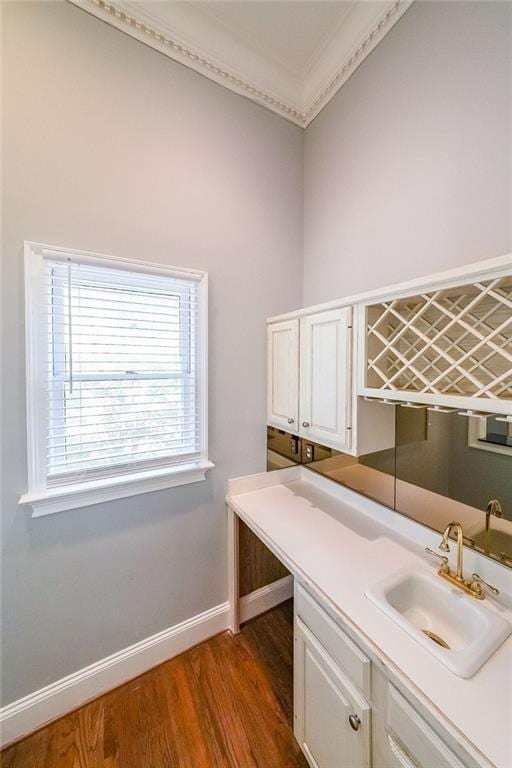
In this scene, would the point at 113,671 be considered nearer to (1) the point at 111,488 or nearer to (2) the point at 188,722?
(2) the point at 188,722

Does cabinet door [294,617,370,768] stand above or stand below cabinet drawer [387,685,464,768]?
below

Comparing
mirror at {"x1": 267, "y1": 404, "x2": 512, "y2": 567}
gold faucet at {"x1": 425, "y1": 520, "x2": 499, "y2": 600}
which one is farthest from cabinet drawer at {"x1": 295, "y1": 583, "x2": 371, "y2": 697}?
mirror at {"x1": 267, "y1": 404, "x2": 512, "y2": 567}

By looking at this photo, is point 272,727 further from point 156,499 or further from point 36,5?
point 36,5

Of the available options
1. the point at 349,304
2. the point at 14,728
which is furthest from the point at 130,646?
the point at 349,304

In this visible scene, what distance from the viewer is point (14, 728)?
1.21 metres

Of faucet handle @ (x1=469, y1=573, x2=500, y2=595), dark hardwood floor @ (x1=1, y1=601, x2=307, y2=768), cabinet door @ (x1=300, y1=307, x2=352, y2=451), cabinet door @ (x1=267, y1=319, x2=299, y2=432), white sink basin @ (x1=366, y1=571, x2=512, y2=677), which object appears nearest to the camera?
white sink basin @ (x1=366, y1=571, x2=512, y2=677)

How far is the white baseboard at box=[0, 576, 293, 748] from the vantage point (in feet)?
4.04

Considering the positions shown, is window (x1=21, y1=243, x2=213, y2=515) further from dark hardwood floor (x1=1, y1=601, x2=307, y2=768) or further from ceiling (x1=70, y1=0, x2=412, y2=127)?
ceiling (x1=70, y1=0, x2=412, y2=127)

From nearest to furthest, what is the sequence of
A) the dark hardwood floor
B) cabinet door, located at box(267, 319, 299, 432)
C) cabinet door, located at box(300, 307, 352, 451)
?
the dark hardwood floor, cabinet door, located at box(300, 307, 352, 451), cabinet door, located at box(267, 319, 299, 432)

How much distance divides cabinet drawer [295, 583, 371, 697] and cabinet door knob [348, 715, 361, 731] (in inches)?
3.5

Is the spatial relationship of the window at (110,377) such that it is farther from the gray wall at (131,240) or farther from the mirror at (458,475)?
the mirror at (458,475)

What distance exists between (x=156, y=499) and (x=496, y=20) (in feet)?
7.82

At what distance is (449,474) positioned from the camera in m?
1.19

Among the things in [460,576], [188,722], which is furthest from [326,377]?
[188,722]
